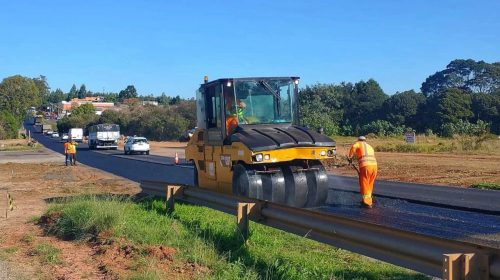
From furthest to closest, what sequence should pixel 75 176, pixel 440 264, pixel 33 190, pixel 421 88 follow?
pixel 421 88 → pixel 75 176 → pixel 33 190 → pixel 440 264

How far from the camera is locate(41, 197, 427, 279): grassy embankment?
657 cm

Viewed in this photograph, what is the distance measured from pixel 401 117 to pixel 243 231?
223 ft

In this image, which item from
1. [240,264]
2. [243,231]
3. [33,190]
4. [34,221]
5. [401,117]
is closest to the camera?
[240,264]

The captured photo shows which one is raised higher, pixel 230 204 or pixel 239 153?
pixel 239 153

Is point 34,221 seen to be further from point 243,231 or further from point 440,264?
point 440,264

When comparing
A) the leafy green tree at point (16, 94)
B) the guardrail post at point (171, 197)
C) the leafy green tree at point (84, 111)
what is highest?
the leafy green tree at point (16, 94)

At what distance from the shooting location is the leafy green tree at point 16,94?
129375mm

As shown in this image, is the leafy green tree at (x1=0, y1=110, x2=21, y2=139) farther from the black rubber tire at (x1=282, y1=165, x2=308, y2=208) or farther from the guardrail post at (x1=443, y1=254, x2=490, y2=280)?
the guardrail post at (x1=443, y1=254, x2=490, y2=280)

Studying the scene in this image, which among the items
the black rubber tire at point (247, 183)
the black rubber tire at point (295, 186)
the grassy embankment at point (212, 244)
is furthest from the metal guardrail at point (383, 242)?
the black rubber tire at point (295, 186)

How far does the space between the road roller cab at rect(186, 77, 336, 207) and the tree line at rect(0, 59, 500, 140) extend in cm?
2940

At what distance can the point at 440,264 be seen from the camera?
5.03 metres

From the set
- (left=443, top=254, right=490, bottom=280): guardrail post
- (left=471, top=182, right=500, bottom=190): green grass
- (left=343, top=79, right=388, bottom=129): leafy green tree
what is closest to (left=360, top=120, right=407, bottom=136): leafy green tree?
(left=343, top=79, right=388, bottom=129): leafy green tree

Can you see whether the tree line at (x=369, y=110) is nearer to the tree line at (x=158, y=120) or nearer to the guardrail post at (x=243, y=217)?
the tree line at (x=158, y=120)

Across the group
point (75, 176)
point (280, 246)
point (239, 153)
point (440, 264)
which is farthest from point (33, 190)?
point (440, 264)
